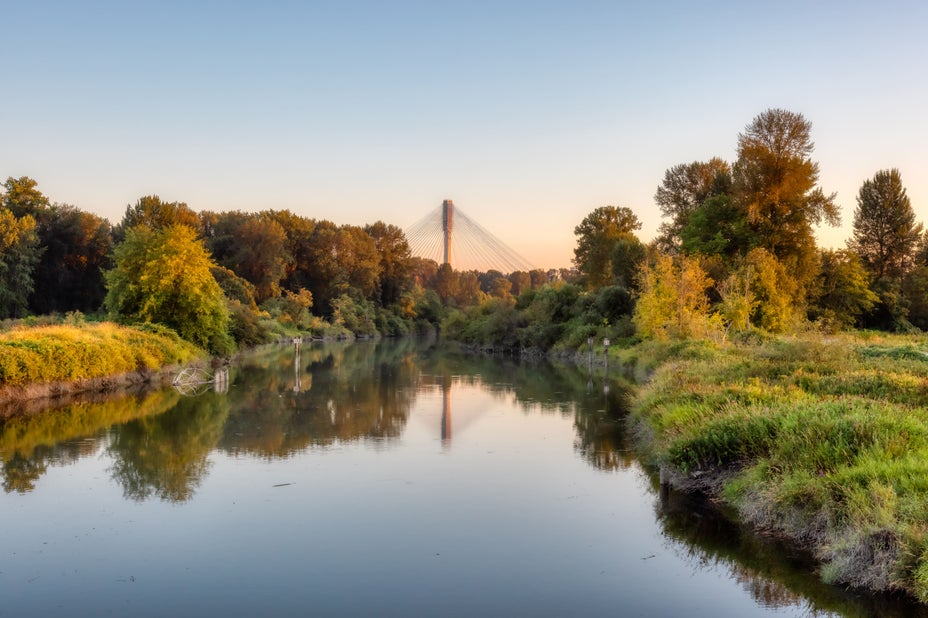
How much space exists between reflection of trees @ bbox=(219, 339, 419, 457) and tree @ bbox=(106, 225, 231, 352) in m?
3.43

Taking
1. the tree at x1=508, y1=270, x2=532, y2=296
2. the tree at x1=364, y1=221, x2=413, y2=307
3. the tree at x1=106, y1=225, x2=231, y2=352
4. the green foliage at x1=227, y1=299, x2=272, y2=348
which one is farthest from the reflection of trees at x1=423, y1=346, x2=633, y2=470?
the tree at x1=508, y1=270, x2=532, y2=296

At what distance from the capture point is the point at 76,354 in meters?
22.4

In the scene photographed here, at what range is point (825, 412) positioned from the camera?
10789 millimetres

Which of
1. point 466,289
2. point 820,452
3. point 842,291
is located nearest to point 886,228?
point 842,291

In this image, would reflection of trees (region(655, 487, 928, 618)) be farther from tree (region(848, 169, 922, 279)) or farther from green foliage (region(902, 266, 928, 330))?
tree (region(848, 169, 922, 279))

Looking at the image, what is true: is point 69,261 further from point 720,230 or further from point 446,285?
point 446,285

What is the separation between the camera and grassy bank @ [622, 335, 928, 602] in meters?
7.53

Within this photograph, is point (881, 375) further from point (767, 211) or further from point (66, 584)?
point (767, 211)

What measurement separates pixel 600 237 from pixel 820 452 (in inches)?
1924

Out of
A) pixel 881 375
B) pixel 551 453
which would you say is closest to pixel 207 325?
pixel 551 453

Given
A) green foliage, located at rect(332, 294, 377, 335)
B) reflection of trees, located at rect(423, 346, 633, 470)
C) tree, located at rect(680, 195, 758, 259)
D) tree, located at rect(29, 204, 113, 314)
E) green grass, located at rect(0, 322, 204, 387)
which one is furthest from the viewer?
green foliage, located at rect(332, 294, 377, 335)

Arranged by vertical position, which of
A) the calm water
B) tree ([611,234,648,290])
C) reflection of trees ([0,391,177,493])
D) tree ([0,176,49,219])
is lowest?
the calm water

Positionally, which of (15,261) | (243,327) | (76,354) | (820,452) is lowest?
(820,452)

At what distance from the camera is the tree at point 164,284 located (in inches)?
1224
